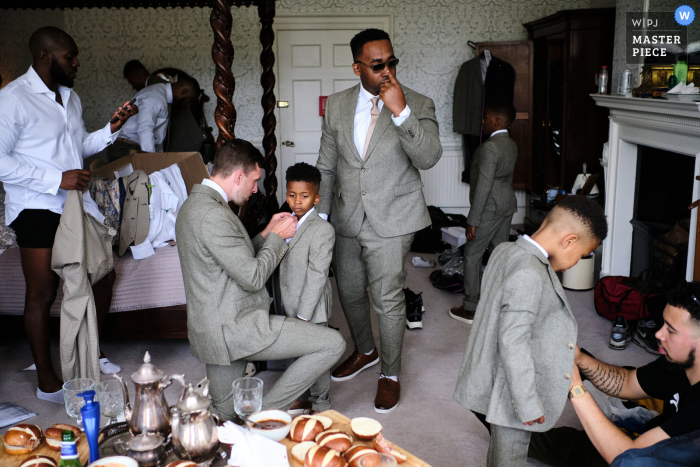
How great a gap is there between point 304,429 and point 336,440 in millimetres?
113

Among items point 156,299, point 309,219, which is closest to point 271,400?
point 309,219

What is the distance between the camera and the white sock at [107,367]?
10.5 ft

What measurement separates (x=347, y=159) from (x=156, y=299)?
55.0 inches

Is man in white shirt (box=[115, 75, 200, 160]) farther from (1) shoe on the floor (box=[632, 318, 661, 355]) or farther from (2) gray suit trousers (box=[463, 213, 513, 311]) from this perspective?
(1) shoe on the floor (box=[632, 318, 661, 355])

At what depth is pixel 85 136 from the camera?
309 cm

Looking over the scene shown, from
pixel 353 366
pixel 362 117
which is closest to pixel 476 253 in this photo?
pixel 353 366

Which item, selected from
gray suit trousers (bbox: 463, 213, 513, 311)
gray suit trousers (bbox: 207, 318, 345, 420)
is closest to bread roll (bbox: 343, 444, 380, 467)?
gray suit trousers (bbox: 207, 318, 345, 420)

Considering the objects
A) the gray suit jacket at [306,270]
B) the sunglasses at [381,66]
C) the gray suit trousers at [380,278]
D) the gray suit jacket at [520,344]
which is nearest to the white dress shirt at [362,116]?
the sunglasses at [381,66]

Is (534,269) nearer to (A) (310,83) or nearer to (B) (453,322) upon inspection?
(B) (453,322)

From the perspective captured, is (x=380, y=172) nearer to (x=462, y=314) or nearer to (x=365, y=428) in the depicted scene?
(x=365, y=428)

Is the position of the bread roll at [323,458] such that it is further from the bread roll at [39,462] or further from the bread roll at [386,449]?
the bread roll at [39,462]

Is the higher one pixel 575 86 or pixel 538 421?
pixel 575 86

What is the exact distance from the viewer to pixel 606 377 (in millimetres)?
2137

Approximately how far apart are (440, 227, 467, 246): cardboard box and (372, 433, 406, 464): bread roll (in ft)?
13.3
